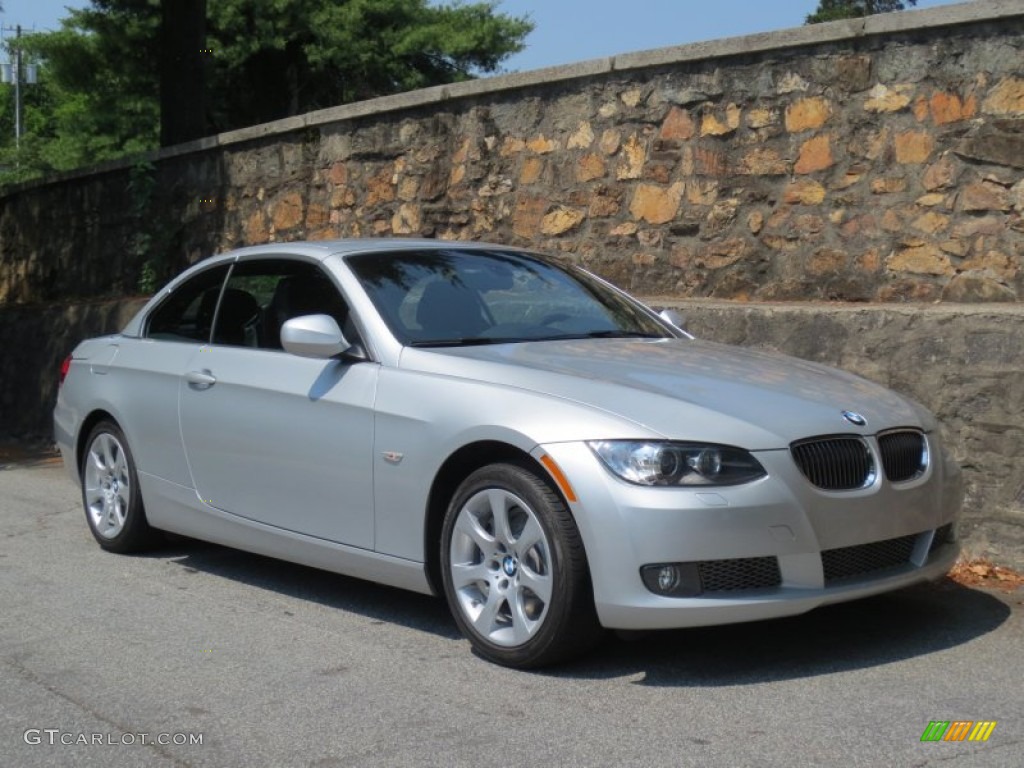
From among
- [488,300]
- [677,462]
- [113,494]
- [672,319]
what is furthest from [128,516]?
[677,462]

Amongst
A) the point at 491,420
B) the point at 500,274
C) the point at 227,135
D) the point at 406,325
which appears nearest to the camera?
the point at 491,420

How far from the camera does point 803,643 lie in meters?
5.57

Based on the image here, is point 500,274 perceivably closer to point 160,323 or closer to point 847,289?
point 160,323

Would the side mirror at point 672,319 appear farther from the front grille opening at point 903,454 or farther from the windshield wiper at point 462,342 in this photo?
the front grille opening at point 903,454

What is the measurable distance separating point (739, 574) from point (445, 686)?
1.08 meters

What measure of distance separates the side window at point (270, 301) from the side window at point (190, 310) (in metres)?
0.11

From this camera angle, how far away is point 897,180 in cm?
850

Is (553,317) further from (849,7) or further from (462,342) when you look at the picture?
(849,7)

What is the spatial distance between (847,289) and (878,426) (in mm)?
3517

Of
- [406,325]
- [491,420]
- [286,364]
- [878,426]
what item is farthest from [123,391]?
[878,426]

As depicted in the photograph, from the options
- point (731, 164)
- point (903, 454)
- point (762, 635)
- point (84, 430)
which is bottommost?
point (762, 635)

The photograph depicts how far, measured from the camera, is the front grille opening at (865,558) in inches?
201

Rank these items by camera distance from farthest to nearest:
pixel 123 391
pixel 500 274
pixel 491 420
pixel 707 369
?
1. pixel 123 391
2. pixel 500 274
3. pixel 707 369
4. pixel 491 420

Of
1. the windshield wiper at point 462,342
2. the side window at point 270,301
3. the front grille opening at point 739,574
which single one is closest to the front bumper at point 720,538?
the front grille opening at point 739,574
